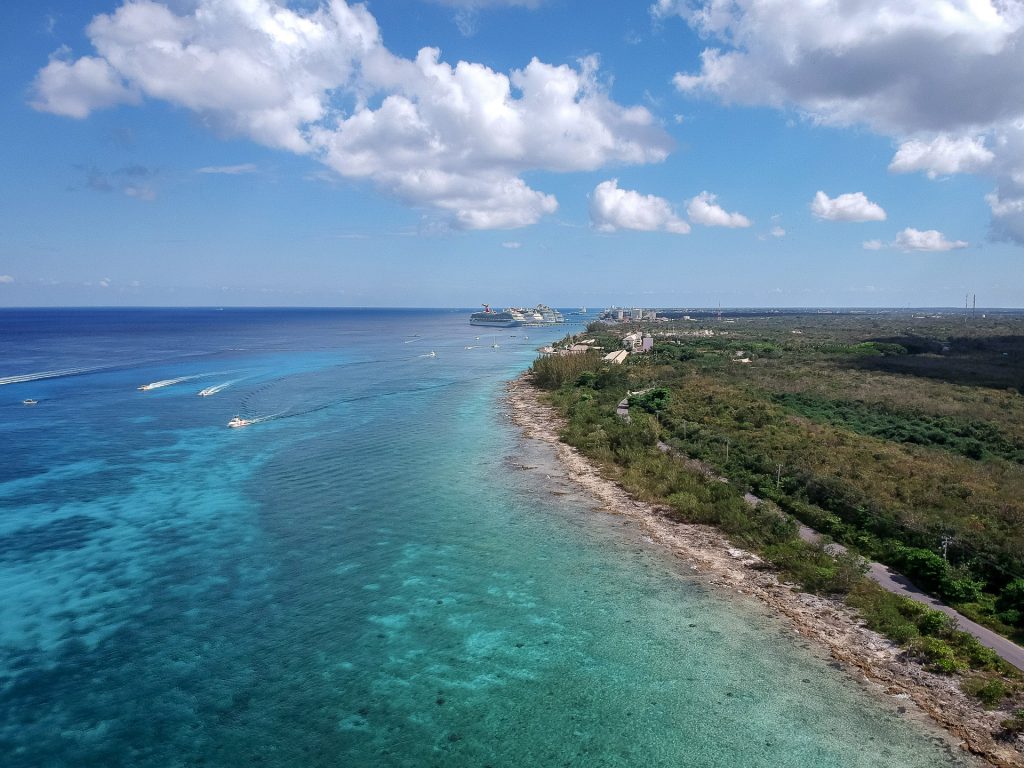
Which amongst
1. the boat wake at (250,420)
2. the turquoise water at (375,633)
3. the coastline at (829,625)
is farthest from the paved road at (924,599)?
the boat wake at (250,420)

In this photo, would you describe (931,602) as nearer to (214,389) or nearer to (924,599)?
(924,599)

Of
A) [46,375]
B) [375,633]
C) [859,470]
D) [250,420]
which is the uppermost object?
[46,375]

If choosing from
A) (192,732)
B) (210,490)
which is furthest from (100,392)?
(192,732)

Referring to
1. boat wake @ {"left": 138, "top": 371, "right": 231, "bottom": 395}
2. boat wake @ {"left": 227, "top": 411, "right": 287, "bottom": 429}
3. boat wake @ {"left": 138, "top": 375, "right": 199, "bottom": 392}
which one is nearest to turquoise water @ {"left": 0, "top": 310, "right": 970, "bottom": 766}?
boat wake @ {"left": 227, "top": 411, "right": 287, "bottom": 429}

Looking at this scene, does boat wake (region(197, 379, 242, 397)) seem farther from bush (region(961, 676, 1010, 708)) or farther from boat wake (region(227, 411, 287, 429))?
bush (region(961, 676, 1010, 708))

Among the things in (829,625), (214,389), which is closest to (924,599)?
(829,625)

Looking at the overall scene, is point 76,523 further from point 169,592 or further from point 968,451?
point 968,451

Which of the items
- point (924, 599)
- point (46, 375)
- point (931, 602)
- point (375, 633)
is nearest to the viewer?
point (375, 633)

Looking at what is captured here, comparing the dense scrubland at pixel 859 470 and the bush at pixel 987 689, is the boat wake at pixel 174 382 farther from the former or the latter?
the bush at pixel 987 689
